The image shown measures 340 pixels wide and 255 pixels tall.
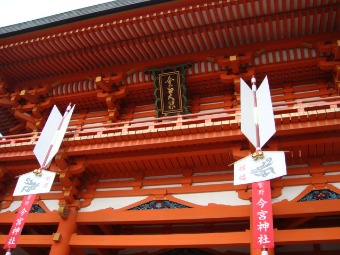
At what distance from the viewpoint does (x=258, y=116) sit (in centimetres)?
540

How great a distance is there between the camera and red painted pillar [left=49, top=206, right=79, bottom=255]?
21.3 ft

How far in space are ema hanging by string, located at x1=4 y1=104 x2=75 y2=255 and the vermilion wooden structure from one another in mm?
311

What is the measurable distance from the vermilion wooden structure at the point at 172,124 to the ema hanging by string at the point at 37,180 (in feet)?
1.02

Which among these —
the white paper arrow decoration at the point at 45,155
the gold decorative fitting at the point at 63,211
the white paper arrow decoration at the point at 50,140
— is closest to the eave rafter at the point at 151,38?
the white paper arrow decoration at the point at 45,155

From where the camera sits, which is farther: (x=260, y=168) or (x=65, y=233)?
(x=65, y=233)

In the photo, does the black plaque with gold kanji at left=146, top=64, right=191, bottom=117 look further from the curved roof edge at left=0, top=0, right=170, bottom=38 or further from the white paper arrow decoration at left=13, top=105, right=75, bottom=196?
the white paper arrow decoration at left=13, top=105, right=75, bottom=196

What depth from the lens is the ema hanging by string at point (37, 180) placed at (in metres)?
6.23

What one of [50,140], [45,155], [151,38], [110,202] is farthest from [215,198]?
[151,38]

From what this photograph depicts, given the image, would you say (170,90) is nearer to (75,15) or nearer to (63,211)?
(75,15)

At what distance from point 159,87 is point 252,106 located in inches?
140

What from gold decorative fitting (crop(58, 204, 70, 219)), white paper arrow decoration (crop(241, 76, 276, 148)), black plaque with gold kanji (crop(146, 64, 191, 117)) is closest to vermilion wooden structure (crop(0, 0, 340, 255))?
gold decorative fitting (crop(58, 204, 70, 219))

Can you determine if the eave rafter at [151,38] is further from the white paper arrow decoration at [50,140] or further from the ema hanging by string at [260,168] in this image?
the ema hanging by string at [260,168]

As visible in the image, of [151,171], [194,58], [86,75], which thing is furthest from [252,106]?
[86,75]

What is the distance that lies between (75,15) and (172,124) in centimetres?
350
